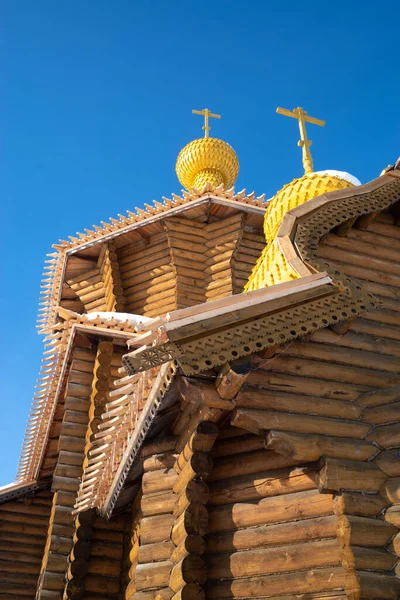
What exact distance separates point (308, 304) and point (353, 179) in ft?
12.1

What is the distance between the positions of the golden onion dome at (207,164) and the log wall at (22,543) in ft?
30.1

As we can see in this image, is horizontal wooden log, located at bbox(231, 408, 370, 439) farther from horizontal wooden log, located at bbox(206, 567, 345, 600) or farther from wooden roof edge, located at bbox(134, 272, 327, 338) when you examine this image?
horizontal wooden log, located at bbox(206, 567, 345, 600)

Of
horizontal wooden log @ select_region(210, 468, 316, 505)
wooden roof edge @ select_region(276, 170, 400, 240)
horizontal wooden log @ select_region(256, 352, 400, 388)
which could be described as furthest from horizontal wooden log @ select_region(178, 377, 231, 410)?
wooden roof edge @ select_region(276, 170, 400, 240)

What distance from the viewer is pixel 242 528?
4.90 m

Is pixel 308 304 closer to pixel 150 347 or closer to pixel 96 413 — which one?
pixel 150 347

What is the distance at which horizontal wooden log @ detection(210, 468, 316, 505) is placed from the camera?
191 inches

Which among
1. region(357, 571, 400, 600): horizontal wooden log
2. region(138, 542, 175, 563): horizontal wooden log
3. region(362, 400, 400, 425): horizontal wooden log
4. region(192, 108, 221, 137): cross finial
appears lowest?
region(357, 571, 400, 600): horizontal wooden log

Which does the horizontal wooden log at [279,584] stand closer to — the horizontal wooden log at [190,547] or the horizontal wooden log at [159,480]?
the horizontal wooden log at [190,547]

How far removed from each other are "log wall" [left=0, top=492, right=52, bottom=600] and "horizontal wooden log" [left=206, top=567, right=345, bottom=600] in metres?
7.11

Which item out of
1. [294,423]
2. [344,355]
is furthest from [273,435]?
[344,355]

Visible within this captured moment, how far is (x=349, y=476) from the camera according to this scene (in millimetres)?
4730

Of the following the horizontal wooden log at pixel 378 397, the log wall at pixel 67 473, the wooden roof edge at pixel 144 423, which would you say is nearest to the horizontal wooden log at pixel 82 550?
the log wall at pixel 67 473

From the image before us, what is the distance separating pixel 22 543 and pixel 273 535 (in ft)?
25.6

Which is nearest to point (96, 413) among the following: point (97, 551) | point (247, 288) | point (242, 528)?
point (97, 551)
